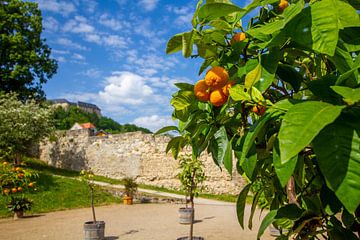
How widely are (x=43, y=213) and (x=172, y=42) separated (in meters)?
10.9

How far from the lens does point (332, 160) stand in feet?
1.46

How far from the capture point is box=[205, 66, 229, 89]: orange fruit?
0.73 metres

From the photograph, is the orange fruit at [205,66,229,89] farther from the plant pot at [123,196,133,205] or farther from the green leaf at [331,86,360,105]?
the plant pot at [123,196,133,205]

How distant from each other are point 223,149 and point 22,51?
21979 millimetres

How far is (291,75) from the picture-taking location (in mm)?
749

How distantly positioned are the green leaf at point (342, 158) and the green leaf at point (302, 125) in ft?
0.15

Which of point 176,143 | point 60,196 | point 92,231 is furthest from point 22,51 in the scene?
point 176,143

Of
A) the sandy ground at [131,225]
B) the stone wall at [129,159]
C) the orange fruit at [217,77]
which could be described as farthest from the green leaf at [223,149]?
the stone wall at [129,159]

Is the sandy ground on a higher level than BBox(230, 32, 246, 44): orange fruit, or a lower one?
lower

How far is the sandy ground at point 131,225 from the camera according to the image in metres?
7.23

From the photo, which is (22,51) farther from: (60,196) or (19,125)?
(60,196)

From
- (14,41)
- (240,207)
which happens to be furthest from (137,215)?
(14,41)

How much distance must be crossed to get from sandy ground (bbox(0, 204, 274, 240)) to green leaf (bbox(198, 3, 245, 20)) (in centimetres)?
675

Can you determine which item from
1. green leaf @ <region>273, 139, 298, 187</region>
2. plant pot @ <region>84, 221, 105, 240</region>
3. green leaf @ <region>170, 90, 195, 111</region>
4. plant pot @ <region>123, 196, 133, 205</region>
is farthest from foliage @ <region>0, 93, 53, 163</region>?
green leaf @ <region>273, 139, 298, 187</region>
